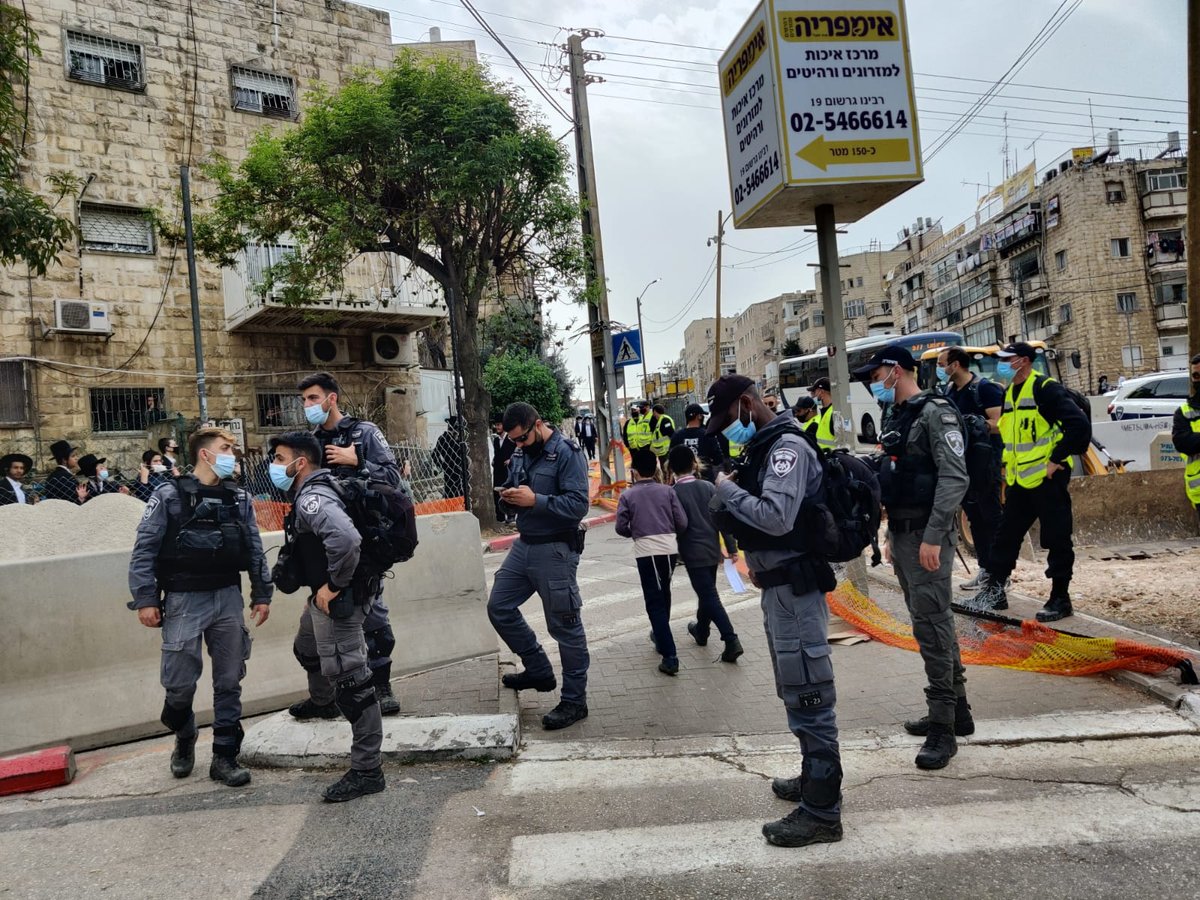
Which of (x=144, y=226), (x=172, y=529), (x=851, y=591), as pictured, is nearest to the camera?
(x=172, y=529)

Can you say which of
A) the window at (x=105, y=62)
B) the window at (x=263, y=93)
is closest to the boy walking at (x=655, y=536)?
the window at (x=105, y=62)

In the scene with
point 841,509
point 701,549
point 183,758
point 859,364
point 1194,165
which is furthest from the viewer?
point 859,364

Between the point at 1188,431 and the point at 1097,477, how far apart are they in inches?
139

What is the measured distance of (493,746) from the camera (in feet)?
14.2

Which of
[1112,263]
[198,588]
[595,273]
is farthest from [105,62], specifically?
[1112,263]

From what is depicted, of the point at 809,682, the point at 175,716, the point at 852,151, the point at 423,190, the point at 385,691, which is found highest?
the point at 423,190

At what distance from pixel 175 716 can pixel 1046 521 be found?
5760mm

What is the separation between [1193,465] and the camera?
6.04m

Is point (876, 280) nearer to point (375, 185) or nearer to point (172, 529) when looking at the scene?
point (375, 185)

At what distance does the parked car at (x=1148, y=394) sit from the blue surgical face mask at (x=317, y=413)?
16.7m

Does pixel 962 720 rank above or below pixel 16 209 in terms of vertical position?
below

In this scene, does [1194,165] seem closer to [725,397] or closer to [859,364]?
[725,397]

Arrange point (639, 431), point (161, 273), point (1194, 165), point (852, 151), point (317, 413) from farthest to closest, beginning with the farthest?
point (161, 273) < point (639, 431) < point (1194, 165) < point (852, 151) < point (317, 413)

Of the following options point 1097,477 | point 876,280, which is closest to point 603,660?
point 1097,477
